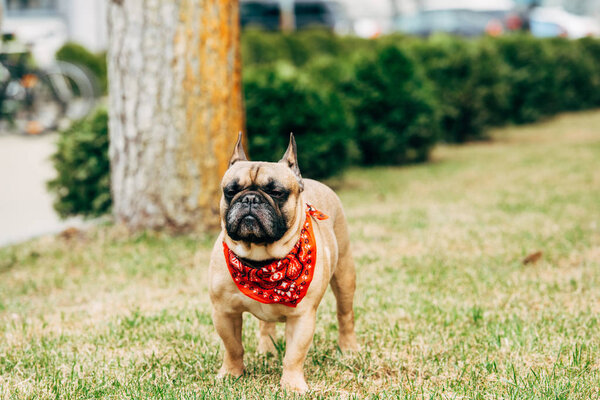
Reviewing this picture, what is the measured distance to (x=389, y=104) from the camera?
1094 cm

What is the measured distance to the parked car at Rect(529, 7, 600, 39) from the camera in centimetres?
2838

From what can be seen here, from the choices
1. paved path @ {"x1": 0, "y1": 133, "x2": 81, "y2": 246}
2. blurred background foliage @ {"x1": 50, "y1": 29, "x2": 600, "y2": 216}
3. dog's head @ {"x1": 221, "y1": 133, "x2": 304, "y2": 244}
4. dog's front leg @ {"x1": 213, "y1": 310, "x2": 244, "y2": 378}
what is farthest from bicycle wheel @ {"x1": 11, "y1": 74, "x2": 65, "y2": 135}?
dog's head @ {"x1": 221, "y1": 133, "x2": 304, "y2": 244}

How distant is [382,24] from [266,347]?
3543cm

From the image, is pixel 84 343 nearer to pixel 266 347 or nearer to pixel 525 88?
pixel 266 347

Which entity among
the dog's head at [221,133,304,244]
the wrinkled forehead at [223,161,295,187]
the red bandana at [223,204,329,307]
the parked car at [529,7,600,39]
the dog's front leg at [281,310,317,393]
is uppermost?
the parked car at [529,7,600,39]

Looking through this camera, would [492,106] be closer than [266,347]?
No

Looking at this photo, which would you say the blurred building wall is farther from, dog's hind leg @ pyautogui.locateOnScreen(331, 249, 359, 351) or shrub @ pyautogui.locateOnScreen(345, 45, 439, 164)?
dog's hind leg @ pyautogui.locateOnScreen(331, 249, 359, 351)

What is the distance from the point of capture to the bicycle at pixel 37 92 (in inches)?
508

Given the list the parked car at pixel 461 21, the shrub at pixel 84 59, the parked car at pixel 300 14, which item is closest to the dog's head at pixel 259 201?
the shrub at pixel 84 59

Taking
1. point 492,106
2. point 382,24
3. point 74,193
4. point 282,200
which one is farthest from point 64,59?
point 382,24

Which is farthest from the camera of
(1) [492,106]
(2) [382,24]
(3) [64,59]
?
(2) [382,24]

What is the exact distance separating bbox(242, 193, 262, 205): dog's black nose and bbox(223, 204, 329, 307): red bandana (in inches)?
11.3

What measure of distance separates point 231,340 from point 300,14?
28254mm

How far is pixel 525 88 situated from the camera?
15.6 metres
